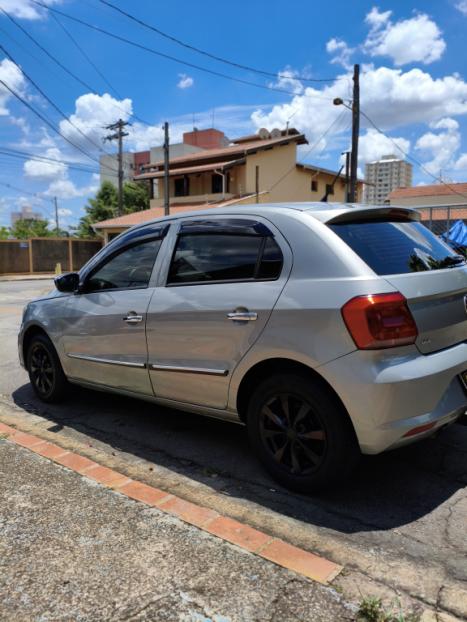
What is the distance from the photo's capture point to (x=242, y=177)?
28.9 metres

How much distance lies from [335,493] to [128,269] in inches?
89.3

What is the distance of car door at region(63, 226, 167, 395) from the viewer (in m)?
3.88

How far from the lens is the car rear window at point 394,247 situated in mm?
2955

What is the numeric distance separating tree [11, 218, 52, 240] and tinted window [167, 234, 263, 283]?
255ft

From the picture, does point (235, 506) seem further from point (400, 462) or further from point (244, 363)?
point (400, 462)

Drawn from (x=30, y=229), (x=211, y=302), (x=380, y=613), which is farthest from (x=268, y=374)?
(x=30, y=229)

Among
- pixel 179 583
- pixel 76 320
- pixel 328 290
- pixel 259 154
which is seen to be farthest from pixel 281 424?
pixel 259 154

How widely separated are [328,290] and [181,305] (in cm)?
112

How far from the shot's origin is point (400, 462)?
3.49 m

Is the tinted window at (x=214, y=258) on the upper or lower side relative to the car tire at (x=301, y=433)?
upper

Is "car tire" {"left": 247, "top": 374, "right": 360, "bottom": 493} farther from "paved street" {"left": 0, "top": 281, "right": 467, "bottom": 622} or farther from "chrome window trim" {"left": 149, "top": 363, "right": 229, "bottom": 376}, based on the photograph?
"chrome window trim" {"left": 149, "top": 363, "right": 229, "bottom": 376}

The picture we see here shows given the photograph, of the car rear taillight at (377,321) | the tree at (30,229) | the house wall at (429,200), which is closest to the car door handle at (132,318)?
the car rear taillight at (377,321)

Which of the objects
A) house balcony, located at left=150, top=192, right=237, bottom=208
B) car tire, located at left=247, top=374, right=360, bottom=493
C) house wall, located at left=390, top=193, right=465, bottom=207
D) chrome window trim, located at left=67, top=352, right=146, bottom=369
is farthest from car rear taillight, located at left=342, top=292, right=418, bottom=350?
house wall, located at left=390, top=193, right=465, bottom=207

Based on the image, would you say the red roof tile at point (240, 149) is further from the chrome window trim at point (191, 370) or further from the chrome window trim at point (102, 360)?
the chrome window trim at point (191, 370)
